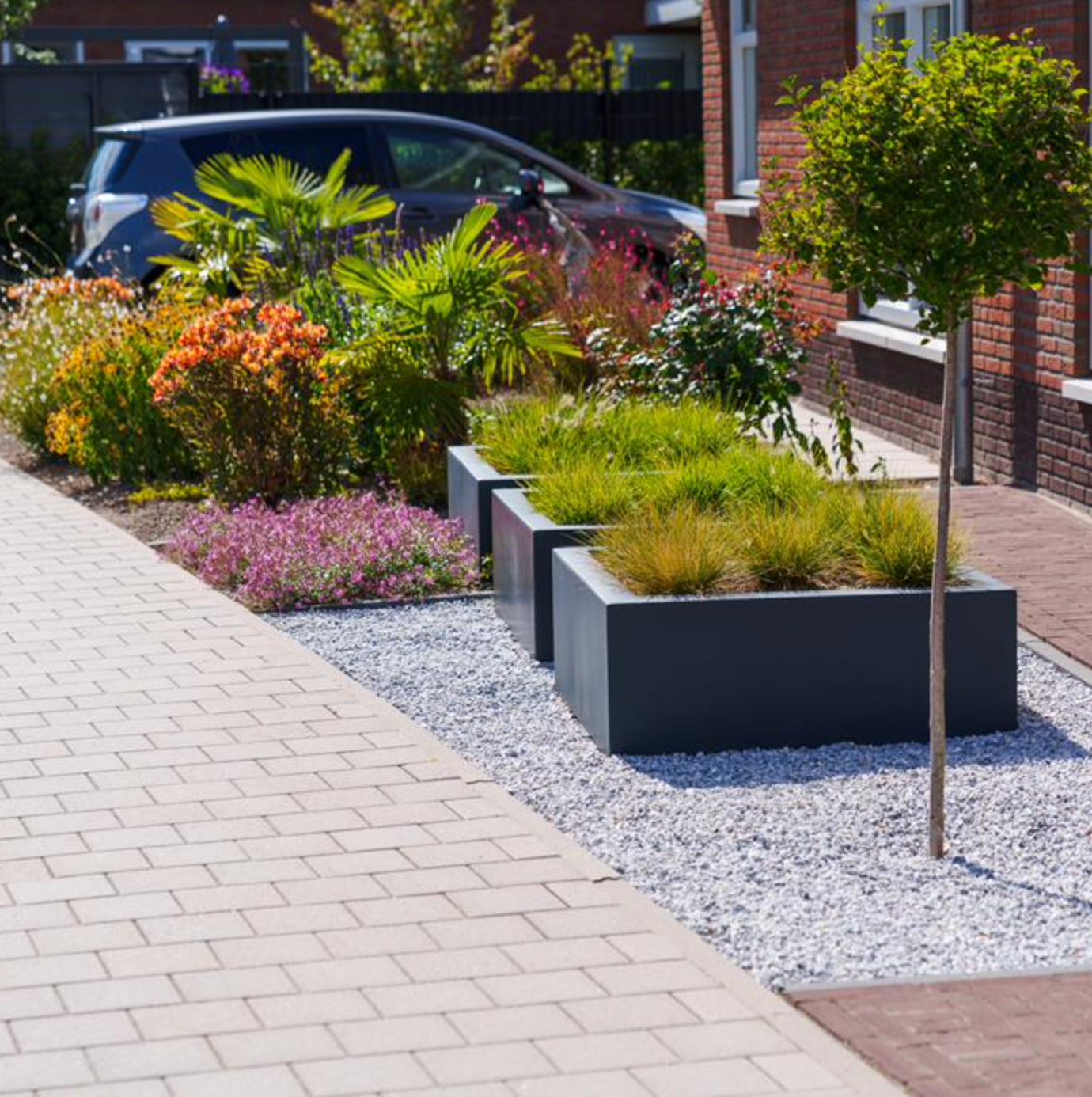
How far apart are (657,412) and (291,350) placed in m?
2.17

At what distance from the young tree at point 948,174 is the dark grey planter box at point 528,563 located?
2358 mm

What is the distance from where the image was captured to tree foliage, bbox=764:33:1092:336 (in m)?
5.45

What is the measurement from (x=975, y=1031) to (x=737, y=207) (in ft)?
39.3

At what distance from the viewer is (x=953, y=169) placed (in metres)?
5.44

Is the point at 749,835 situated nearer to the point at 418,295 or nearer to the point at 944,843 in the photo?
the point at 944,843

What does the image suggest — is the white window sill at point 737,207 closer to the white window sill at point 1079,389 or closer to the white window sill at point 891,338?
the white window sill at point 891,338

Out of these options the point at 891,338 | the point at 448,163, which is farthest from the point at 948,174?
the point at 448,163

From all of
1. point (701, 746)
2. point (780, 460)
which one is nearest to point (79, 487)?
point (780, 460)

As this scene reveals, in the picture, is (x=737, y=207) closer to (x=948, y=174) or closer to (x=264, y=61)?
(x=948, y=174)

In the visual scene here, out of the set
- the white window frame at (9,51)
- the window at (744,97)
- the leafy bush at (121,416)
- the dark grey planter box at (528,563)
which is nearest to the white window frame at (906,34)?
the window at (744,97)

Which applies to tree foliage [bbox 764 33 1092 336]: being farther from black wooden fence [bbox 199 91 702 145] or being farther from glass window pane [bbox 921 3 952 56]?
black wooden fence [bbox 199 91 702 145]


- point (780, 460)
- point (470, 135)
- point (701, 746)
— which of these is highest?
point (470, 135)

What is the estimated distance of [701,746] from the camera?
680 centimetres

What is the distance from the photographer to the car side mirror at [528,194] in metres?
16.6
